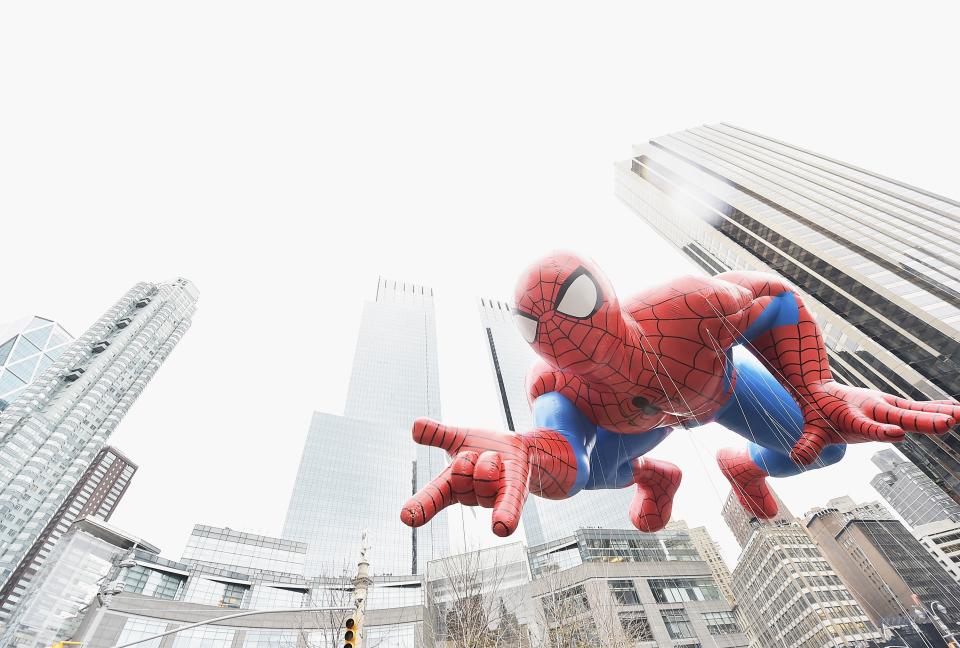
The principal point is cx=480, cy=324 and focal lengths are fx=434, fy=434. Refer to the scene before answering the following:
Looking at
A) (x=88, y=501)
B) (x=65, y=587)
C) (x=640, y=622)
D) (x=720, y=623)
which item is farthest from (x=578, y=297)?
(x=88, y=501)

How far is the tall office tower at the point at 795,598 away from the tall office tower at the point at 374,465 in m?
42.2

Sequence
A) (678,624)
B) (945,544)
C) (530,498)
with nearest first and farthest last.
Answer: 1. (678,624)
2. (945,544)
3. (530,498)

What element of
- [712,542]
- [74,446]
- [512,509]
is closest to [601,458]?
[512,509]

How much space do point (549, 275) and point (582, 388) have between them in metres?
1.59

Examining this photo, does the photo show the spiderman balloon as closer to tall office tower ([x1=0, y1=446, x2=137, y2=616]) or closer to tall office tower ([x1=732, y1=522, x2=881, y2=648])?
tall office tower ([x1=732, y1=522, x2=881, y2=648])

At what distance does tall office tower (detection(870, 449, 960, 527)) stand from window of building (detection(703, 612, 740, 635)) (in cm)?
7906

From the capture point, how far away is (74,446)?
65062mm

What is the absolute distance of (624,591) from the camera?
99.1ft

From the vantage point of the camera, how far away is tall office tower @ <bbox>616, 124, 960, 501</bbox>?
1727cm

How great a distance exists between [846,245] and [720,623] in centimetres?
2596

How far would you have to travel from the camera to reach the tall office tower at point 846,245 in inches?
680

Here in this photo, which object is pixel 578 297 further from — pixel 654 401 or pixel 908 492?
pixel 908 492

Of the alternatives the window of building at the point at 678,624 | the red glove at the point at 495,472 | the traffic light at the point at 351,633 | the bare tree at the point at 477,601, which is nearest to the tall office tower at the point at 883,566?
the window of building at the point at 678,624

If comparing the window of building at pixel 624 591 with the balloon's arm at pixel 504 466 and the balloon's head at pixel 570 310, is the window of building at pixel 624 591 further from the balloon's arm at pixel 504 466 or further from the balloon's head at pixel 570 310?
the balloon's head at pixel 570 310
